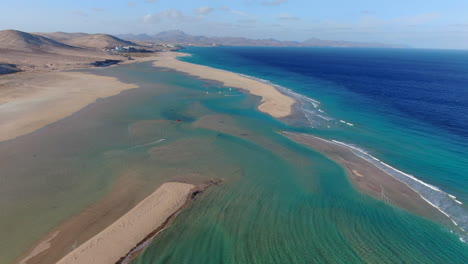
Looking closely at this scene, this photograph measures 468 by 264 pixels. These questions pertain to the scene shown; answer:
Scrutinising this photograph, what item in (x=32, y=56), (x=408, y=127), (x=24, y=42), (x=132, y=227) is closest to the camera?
(x=132, y=227)

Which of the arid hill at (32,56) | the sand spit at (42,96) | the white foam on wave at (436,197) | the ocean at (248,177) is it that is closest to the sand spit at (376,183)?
the white foam on wave at (436,197)

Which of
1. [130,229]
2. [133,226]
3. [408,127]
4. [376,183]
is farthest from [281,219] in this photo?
[408,127]

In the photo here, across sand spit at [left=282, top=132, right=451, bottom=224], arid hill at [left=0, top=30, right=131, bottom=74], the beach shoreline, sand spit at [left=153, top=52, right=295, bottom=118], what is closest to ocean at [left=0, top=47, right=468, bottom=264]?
sand spit at [left=282, top=132, right=451, bottom=224]

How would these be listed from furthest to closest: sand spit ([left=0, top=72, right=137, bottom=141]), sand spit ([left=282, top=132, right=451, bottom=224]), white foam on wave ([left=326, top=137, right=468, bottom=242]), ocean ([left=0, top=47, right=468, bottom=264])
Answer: sand spit ([left=0, top=72, right=137, bottom=141]), sand spit ([left=282, top=132, right=451, bottom=224]), white foam on wave ([left=326, top=137, right=468, bottom=242]), ocean ([left=0, top=47, right=468, bottom=264])

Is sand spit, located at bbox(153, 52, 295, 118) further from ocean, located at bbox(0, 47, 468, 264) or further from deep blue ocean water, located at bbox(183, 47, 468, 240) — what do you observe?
deep blue ocean water, located at bbox(183, 47, 468, 240)

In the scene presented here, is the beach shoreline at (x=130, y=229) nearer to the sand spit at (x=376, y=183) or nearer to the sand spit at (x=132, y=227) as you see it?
the sand spit at (x=132, y=227)

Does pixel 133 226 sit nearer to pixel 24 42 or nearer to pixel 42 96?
pixel 42 96
